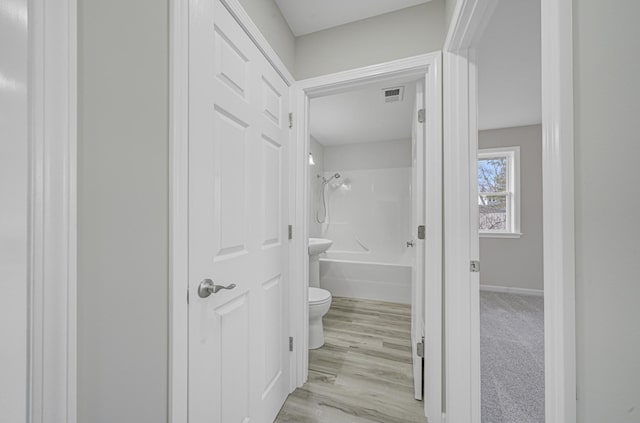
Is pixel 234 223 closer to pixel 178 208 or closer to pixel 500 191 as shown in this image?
pixel 178 208

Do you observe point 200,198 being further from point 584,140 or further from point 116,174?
point 584,140

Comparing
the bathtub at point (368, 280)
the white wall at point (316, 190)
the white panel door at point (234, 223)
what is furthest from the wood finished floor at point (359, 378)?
the white wall at point (316, 190)

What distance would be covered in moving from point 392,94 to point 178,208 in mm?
2191

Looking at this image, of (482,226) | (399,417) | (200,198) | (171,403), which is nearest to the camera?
(171,403)

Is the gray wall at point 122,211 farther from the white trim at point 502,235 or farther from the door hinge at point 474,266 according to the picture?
the white trim at point 502,235

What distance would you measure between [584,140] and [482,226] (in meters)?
3.96

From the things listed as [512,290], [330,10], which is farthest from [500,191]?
[330,10]

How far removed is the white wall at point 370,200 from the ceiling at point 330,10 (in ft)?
8.21

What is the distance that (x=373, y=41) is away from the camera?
4.85 feet

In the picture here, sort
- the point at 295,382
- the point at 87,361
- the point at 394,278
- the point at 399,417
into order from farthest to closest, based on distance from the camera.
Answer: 1. the point at 394,278
2. the point at 295,382
3. the point at 399,417
4. the point at 87,361

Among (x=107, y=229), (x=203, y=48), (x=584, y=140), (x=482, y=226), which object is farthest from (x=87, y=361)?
(x=482, y=226)

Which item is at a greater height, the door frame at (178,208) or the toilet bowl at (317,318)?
the door frame at (178,208)

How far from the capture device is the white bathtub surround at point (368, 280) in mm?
3041
